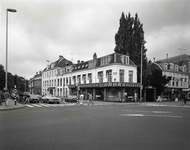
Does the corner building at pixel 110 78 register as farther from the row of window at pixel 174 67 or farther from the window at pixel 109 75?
the row of window at pixel 174 67

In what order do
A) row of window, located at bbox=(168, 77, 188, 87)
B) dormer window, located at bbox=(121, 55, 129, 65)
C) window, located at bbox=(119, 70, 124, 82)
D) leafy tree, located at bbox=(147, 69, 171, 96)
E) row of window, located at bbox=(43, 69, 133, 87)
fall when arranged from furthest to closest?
row of window, located at bbox=(168, 77, 188, 87) → leafy tree, located at bbox=(147, 69, 171, 96) → dormer window, located at bbox=(121, 55, 129, 65) → row of window, located at bbox=(43, 69, 133, 87) → window, located at bbox=(119, 70, 124, 82)

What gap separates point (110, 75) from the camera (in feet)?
107

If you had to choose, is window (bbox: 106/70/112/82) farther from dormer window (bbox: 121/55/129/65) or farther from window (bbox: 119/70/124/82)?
dormer window (bbox: 121/55/129/65)

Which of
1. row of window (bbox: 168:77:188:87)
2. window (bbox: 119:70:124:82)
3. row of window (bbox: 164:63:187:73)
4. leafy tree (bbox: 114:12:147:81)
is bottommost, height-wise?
row of window (bbox: 168:77:188:87)

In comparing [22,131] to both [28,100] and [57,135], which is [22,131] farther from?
[28,100]

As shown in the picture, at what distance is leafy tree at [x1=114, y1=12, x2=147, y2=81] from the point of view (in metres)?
34.9

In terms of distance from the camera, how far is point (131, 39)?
3481cm

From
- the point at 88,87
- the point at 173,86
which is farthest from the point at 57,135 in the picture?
the point at 173,86

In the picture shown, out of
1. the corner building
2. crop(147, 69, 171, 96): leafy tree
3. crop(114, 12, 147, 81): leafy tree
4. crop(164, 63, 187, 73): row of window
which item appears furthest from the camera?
crop(164, 63, 187, 73): row of window

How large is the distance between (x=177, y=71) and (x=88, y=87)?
27.8 metres

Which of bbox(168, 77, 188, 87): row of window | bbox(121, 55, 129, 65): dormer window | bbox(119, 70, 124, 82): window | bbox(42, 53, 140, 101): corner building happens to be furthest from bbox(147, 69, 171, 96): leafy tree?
bbox(168, 77, 188, 87): row of window

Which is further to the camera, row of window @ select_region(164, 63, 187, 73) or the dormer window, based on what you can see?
row of window @ select_region(164, 63, 187, 73)

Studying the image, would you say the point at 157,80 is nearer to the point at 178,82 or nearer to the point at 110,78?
the point at 110,78

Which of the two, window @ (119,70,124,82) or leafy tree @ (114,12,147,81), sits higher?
leafy tree @ (114,12,147,81)
